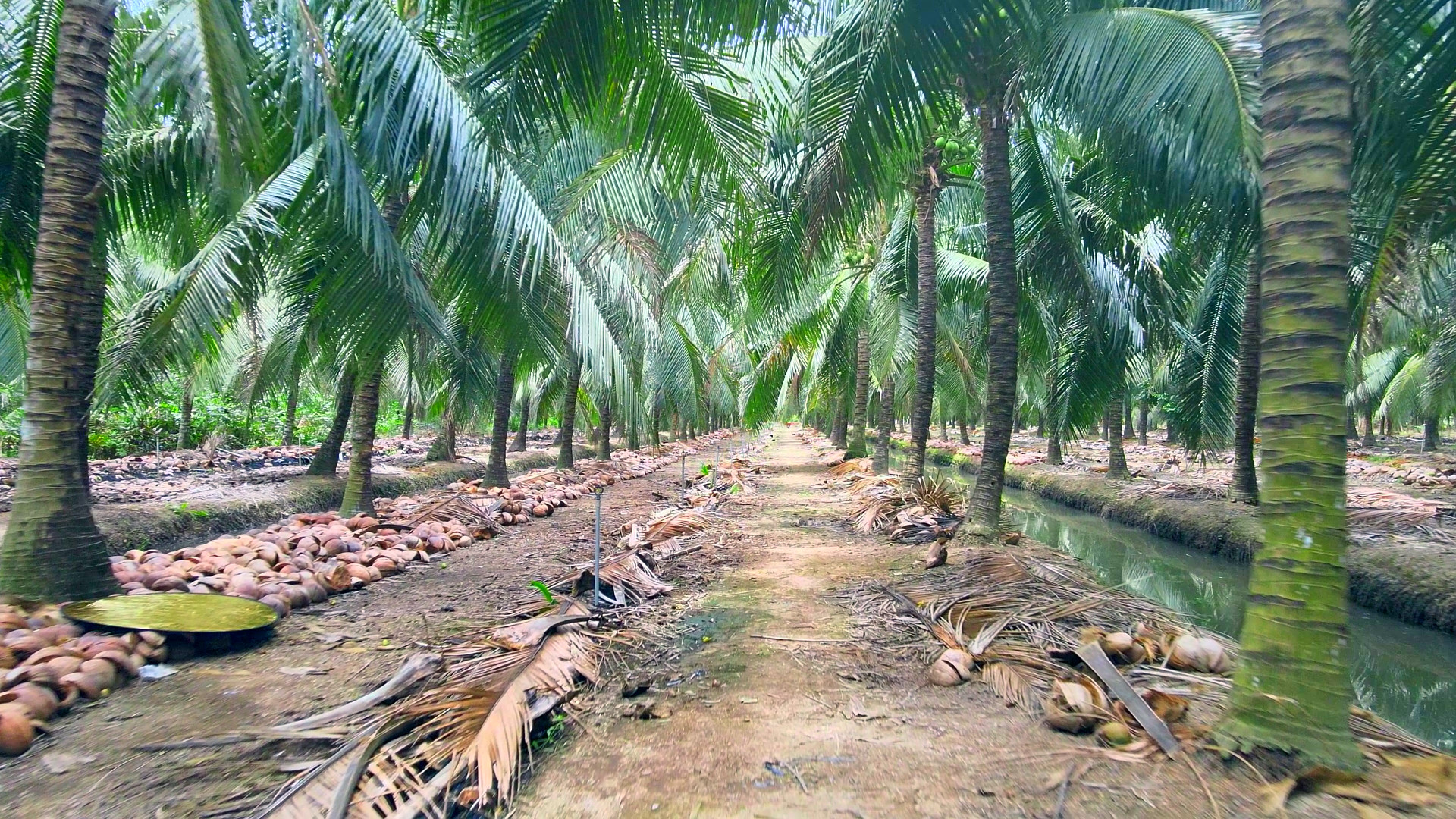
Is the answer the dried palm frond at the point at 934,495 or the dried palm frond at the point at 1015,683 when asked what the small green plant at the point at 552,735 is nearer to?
the dried palm frond at the point at 1015,683

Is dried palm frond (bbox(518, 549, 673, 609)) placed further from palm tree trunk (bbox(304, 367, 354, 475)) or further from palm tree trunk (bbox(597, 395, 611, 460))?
palm tree trunk (bbox(597, 395, 611, 460))

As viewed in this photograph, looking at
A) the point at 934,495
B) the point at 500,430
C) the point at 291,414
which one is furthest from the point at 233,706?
the point at 291,414

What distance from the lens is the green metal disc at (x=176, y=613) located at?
3.92m

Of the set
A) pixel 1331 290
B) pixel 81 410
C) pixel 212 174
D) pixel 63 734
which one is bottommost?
pixel 63 734

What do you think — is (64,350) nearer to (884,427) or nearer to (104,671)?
(104,671)

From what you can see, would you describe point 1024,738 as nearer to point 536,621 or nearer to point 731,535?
point 536,621

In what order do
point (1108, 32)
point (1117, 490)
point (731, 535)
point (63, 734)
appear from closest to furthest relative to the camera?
point (63, 734)
point (1108, 32)
point (731, 535)
point (1117, 490)

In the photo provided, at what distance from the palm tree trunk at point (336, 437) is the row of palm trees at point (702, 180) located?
1.17 meters

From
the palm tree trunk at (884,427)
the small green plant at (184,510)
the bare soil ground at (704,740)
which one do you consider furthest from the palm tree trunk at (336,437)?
the palm tree trunk at (884,427)

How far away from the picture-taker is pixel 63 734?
10.1ft

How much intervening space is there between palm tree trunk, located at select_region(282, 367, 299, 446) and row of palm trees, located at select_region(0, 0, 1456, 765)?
70cm

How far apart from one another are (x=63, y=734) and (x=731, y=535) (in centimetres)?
611

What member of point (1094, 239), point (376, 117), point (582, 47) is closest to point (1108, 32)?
point (582, 47)

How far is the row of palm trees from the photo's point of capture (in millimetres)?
2713
